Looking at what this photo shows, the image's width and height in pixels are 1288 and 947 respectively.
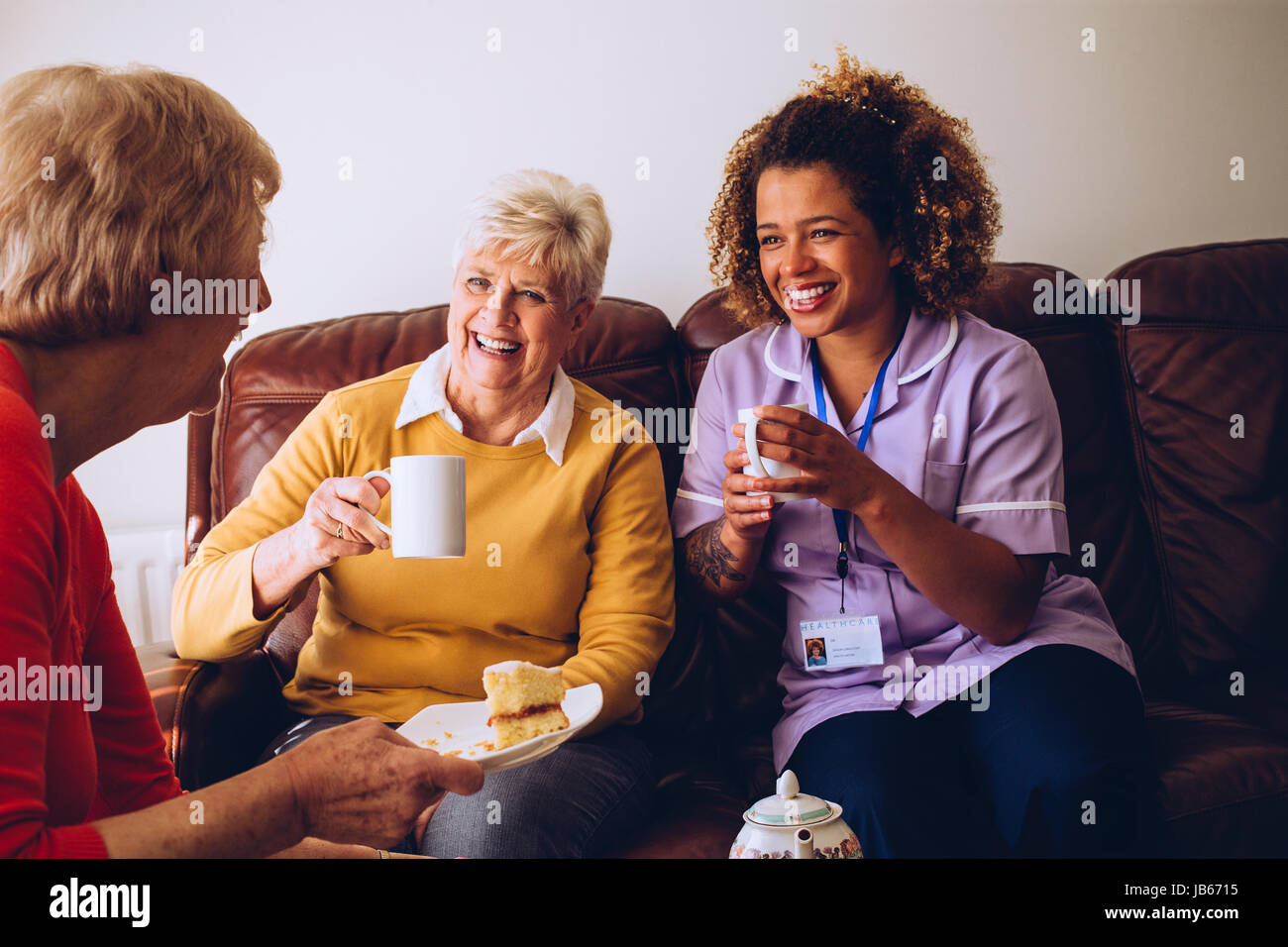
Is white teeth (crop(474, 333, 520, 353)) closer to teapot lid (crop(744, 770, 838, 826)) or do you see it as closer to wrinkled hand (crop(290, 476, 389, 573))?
wrinkled hand (crop(290, 476, 389, 573))

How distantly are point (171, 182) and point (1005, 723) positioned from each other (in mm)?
1239

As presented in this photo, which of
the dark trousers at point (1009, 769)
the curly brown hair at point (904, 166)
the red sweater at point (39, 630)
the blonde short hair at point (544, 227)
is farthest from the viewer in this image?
the curly brown hair at point (904, 166)

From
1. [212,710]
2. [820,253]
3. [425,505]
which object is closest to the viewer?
[425,505]

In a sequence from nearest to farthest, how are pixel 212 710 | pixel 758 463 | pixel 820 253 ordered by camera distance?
1. pixel 758 463
2. pixel 212 710
3. pixel 820 253

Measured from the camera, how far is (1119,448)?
2.00 meters

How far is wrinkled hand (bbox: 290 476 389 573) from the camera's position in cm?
124

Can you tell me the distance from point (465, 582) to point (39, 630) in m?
0.81

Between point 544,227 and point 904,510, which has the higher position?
point 544,227

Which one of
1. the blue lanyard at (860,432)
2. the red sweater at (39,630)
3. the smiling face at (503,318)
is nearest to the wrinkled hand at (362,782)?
the red sweater at (39,630)

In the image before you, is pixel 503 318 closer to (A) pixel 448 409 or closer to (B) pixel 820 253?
(A) pixel 448 409

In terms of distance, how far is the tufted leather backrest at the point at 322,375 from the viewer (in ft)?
6.32

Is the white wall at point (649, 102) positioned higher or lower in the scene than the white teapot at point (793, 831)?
higher

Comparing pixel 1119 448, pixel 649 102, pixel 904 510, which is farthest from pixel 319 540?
pixel 1119 448

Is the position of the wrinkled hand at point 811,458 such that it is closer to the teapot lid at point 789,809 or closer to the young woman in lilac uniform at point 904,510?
the young woman in lilac uniform at point 904,510
